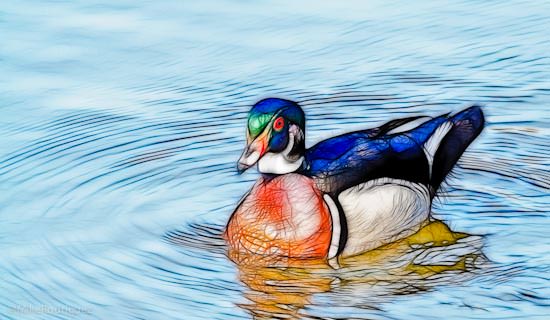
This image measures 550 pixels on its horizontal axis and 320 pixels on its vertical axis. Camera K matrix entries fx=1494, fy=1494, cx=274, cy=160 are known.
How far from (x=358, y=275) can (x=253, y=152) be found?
21.3 inches

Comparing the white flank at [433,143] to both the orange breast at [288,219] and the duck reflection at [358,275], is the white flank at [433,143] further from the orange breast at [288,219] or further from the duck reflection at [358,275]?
the orange breast at [288,219]

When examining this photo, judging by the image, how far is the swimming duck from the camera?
4.92 m

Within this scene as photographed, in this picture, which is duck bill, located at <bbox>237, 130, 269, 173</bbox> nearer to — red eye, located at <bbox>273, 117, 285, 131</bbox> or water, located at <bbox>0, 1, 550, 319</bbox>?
red eye, located at <bbox>273, 117, 285, 131</bbox>

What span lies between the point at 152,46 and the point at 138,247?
91.7 inches

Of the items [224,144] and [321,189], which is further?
[224,144]

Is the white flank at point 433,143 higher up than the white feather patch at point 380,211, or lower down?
higher up

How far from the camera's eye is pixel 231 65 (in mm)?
7188

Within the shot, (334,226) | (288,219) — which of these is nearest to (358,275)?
(334,226)

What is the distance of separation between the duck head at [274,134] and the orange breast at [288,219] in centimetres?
9

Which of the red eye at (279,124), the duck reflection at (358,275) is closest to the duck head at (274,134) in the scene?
the red eye at (279,124)

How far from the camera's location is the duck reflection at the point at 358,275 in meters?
4.86

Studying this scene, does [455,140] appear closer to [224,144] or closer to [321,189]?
[321,189]

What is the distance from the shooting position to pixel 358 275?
4980 millimetres

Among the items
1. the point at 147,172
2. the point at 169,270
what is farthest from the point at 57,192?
the point at 169,270
